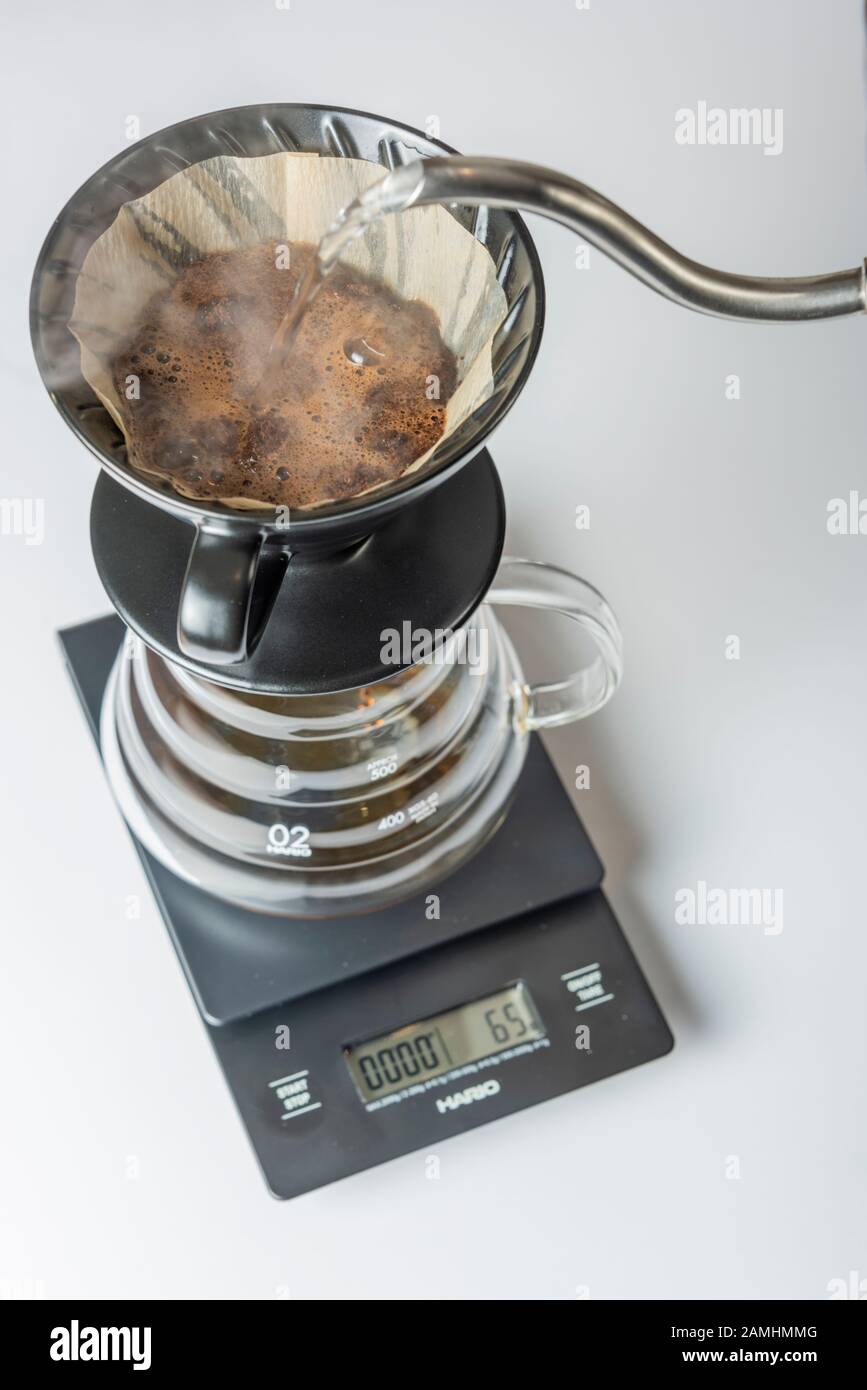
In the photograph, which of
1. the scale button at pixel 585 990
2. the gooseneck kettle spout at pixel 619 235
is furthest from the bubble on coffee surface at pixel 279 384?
the scale button at pixel 585 990

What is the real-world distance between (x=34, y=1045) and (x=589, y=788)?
1.46 ft

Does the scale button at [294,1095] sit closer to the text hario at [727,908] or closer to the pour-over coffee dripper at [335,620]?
the pour-over coffee dripper at [335,620]

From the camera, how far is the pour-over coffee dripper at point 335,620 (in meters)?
0.64

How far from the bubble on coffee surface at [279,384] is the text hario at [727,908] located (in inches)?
18.9

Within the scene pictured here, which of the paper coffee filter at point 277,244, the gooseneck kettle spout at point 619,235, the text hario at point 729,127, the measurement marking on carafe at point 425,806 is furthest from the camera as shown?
the text hario at point 729,127

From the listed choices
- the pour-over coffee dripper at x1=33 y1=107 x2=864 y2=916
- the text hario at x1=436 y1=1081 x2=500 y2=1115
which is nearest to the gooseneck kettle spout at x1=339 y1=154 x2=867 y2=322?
the pour-over coffee dripper at x1=33 y1=107 x2=864 y2=916

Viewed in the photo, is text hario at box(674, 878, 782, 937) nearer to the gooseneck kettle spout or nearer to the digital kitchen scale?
the digital kitchen scale

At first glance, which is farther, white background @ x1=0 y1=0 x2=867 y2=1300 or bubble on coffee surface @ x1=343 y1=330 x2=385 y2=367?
white background @ x1=0 y1=0 x2=867 y2=1300

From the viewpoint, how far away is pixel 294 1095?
98 centimetres

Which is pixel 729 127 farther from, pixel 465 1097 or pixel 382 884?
pixel 465 1097

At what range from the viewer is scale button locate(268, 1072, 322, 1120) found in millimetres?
981

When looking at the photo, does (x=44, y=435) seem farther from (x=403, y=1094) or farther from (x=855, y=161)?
(x=855, y=161)

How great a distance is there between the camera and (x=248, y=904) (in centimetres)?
100
